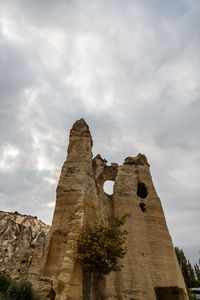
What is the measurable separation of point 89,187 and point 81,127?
5731mm

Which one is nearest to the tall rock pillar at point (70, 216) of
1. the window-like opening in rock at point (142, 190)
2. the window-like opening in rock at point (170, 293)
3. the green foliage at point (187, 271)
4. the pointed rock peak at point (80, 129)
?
the pointed rock peak at point (80, 129)

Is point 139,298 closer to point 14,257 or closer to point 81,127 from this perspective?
point 81,127

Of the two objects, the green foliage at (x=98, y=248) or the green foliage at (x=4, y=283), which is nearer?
the green foliage at (x=98, y=248)

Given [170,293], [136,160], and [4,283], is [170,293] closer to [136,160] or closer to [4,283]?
[136,160]

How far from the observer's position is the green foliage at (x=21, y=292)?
36.7 ft

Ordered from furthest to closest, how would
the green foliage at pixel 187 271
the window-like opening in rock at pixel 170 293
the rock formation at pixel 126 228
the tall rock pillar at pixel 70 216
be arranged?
1. the green foliage at pixel 187 271
2. the window-like opening in rock at pixel 170 293
3. the rock formation at pixel 126 228
4. the tall rock pillar at pixel 70 216

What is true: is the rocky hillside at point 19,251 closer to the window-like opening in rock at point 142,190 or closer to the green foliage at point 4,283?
the green foliage at point 4,283

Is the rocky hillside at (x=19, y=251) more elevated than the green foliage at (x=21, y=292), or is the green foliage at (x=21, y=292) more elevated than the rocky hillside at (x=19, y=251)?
the rocky hillside at (x=19, y=251)

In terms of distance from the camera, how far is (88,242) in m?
11.5

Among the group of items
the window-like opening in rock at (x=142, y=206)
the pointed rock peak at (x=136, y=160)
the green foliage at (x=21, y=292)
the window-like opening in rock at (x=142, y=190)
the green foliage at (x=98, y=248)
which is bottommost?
the green foliage at (x=21, y=292)

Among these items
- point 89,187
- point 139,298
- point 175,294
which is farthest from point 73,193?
point 175,294

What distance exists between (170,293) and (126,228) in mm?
5423

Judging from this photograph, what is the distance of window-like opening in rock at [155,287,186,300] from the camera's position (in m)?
15.5

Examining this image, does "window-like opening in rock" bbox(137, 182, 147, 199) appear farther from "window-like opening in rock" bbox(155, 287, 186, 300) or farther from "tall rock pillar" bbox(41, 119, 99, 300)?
"window-like opening in rock" bbox(155, 287, 186, 300)
